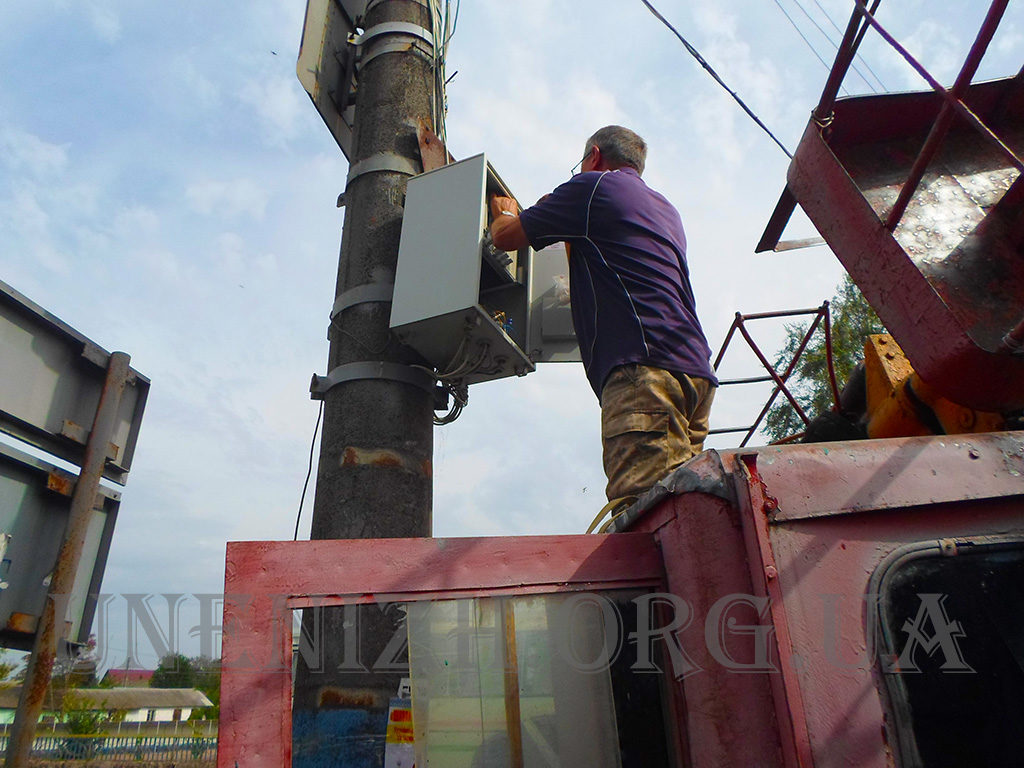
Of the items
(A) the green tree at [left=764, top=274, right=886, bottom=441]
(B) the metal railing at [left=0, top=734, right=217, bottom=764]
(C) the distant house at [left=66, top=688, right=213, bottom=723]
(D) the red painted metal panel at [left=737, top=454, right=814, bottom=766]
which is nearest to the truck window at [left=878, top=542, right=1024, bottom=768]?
(D) the red painted metal panel at [left=737, top=454, right=814, bottom=766]

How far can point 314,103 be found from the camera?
3.65 metres

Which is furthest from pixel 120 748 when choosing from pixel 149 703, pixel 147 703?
pixel 147 703

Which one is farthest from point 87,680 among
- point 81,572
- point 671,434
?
point 671,434

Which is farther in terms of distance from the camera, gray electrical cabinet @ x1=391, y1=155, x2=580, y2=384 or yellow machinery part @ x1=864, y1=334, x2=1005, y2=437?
gray electrical cabinet @ x1=391, y1=155, x2=580, y2=384

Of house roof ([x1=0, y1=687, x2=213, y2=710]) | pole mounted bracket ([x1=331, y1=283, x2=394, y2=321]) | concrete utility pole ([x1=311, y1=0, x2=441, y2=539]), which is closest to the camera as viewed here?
concrete utility pole ([x1=311, y1=0, x2=441, y2=539])

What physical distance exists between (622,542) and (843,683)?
0.48m

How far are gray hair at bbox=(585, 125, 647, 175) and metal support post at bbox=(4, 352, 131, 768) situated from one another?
198 cm

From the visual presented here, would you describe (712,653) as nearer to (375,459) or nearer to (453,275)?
(375,459)

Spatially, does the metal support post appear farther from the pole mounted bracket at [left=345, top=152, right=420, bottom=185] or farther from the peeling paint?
the pole mounted bracket at [left=345, top=152, right=420, bottom=185]

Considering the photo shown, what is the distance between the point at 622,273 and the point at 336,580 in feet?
5.18

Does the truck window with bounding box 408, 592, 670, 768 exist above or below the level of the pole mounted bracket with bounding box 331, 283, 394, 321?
below

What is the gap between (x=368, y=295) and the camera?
9.71 ft

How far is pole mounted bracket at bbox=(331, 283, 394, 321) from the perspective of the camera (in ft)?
9.70

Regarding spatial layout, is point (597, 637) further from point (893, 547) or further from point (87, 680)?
point (87, 680)
